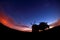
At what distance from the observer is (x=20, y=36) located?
534 cm

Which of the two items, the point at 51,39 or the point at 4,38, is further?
the point at 51,39

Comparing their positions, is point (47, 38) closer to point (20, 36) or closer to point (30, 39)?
point (30, 39)

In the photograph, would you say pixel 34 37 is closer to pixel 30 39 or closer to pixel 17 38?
pixel 30 39

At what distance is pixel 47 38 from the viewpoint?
18.3ft

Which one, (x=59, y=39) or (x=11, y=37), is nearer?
(x=11, y=37)

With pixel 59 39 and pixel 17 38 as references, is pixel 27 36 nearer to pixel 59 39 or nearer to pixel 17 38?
pixel 17 38

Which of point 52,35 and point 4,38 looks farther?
point 52,35

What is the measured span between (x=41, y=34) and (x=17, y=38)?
4.04 feet

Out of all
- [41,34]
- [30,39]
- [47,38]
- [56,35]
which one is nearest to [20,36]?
[30,39]

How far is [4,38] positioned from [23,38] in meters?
0.93

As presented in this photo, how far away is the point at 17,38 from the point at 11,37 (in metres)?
0.30

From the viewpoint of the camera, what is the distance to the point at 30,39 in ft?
17.9

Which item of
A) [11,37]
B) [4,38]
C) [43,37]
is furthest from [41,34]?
[4,38]

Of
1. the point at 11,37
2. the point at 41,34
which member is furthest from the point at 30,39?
the point at 11,37
